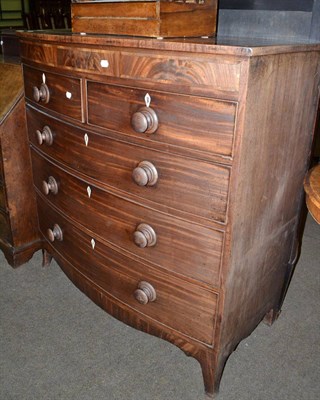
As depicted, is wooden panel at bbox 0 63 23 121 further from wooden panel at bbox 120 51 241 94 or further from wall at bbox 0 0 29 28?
wall at bbox 0 0 29 28

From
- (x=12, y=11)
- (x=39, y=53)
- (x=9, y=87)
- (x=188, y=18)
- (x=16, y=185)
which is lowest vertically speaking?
(x=16, y=185)

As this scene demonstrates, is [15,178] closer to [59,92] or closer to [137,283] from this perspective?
[59,92]

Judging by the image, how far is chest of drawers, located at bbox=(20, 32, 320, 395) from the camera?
43.4 inches

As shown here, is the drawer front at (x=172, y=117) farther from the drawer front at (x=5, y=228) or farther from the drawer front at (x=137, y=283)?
the drawer front at (x=5, y=228)

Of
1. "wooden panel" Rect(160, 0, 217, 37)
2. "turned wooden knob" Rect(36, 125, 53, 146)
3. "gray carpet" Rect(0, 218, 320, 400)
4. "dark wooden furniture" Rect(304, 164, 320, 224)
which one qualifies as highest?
"wooden panel" Rect(160, 0, 217, 37)

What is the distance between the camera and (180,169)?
3.99ft

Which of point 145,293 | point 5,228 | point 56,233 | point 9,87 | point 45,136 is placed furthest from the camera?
point 5,228

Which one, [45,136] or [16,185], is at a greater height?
[45,136]

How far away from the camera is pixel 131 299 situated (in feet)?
5.21

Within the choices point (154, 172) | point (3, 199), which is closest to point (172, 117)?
point (154, 172)

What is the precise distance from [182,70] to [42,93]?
0.75 metres

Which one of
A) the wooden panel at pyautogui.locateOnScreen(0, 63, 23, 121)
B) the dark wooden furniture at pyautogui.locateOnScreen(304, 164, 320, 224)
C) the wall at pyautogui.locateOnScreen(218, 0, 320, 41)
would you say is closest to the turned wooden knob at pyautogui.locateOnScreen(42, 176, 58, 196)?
the wooden panel at pyautogui.locateOnScreen(0, 63, 23, 121)

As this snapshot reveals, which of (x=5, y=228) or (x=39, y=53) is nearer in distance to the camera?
(x=39, y=53)

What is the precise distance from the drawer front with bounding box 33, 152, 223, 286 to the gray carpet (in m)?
0.54
